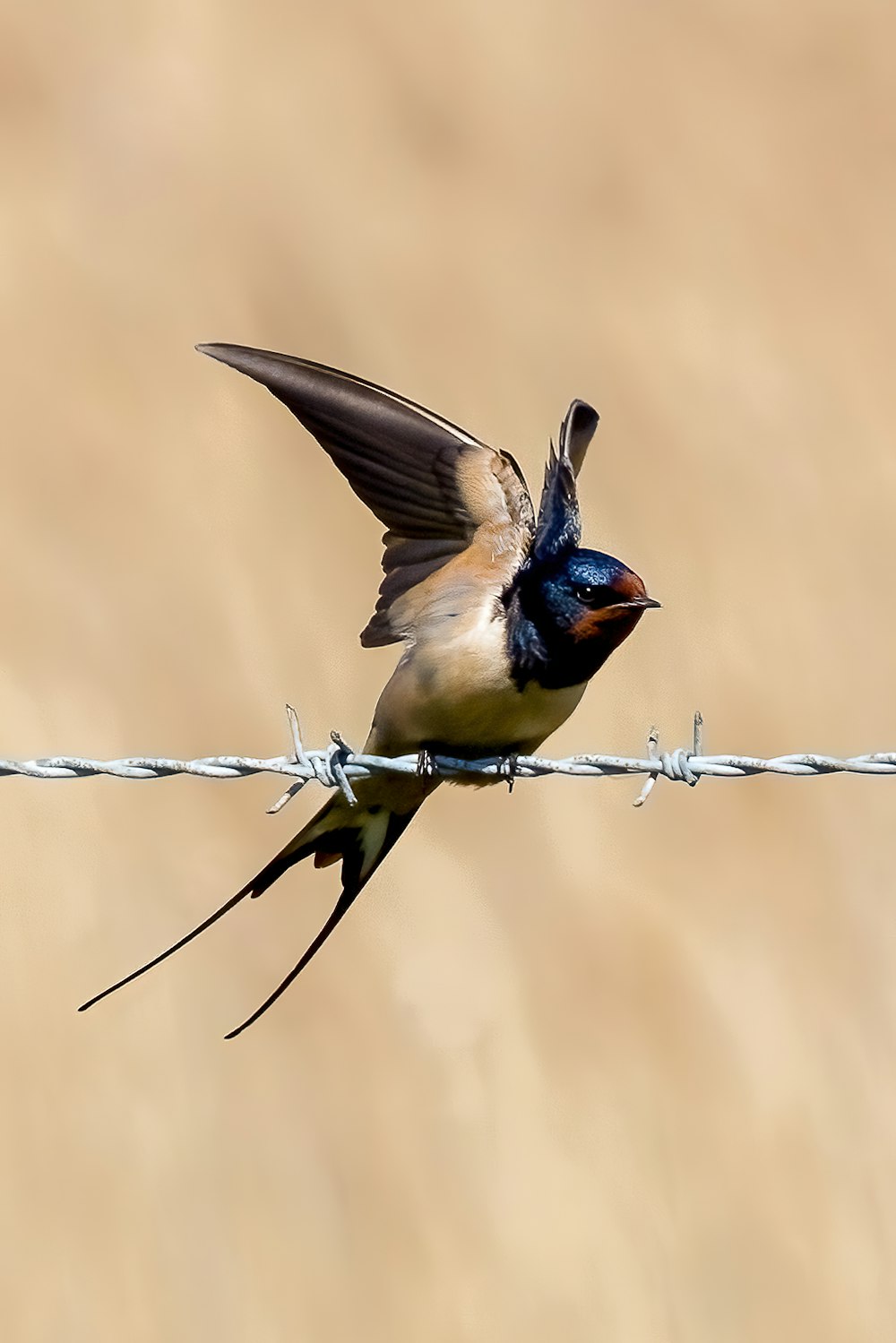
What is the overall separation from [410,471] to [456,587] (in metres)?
0.24

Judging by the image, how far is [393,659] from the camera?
19.7ft

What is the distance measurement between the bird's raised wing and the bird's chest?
6.8 inches

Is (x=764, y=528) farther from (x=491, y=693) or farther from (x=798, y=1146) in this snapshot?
(x=491, y=693)

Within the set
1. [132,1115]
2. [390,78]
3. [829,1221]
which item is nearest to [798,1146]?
[829,1221]

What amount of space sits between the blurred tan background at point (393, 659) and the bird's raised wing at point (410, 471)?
1.76 metres

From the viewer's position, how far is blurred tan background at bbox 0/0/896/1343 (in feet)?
17.5

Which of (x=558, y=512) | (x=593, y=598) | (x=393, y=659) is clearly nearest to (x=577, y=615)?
(x=593, y=598)

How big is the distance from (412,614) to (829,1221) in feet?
8.09

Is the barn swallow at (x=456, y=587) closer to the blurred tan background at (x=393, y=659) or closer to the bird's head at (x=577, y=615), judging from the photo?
the bird's head at (x=577, y=615)

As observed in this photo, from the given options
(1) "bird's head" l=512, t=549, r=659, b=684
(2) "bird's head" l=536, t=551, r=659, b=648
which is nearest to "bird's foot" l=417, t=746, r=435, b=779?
(1) "bird's head" l=512, t=549, r=659, b=684

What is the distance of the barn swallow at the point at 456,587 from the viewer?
3.77m

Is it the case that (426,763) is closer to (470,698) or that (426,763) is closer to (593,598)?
(470,698)

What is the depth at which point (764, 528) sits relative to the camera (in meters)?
6.36

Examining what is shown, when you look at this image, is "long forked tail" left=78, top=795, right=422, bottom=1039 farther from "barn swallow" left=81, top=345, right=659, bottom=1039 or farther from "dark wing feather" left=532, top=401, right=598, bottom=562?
"dark wing feather" left=532, top=401, right=598, bottom=562
